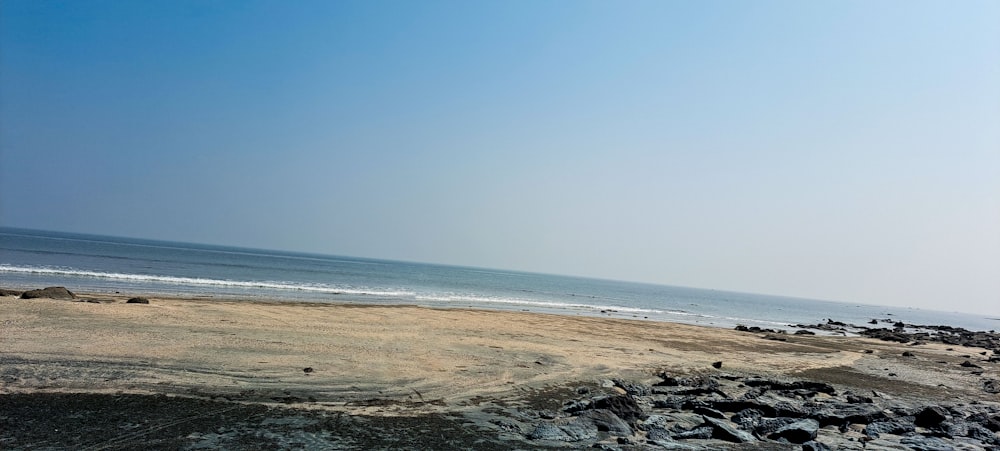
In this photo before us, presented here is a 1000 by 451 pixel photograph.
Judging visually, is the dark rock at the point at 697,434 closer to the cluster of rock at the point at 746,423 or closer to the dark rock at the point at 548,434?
the cluster of rock at the point at 746,423

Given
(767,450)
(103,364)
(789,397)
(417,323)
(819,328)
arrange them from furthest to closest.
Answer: (819,328), (417,323), (789,397), (103,364), (767,450)

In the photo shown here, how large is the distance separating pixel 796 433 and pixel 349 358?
34.3 ft

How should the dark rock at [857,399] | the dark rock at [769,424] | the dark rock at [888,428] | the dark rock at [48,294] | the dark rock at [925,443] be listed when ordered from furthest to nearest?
the dark rock at [48,294] → the dark rock at [857,399] → the dark rock at [888,428] → the dark rock at [769,424] → the dark rock at [925,443]

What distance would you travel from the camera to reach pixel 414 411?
934 cm

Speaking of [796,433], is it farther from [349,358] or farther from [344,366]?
[349,358]

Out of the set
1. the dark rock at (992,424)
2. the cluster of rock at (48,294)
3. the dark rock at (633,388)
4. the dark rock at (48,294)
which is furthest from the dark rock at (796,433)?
the dark rock at (48,294)

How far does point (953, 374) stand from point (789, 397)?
12868 mm

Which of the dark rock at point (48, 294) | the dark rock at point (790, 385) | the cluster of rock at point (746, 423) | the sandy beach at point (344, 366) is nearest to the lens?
the cluster of rock at point (746, 423)

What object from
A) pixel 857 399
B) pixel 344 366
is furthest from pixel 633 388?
pixel 344 366

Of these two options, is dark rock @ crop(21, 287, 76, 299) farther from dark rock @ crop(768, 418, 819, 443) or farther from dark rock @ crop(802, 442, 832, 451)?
dark rock @ crop(802, 442, 832, 451)

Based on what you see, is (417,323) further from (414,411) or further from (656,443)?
(656,443)

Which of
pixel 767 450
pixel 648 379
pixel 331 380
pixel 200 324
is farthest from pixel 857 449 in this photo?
pixel 200 324

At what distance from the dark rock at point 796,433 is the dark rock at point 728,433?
20.9 inches

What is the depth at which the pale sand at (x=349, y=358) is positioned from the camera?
10.0 meters
